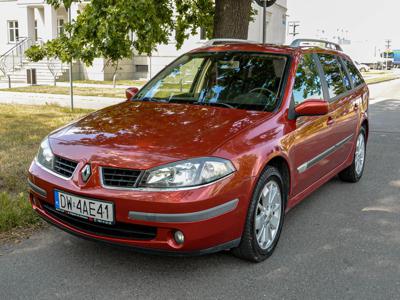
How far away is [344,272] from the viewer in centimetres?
360

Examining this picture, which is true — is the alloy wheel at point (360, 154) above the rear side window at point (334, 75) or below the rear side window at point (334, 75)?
below

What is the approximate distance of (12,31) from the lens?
32.3 metres

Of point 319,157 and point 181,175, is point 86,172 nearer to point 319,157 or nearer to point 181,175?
point 181,175

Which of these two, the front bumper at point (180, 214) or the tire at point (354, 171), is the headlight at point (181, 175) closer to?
the front bumper at point (180, 214)

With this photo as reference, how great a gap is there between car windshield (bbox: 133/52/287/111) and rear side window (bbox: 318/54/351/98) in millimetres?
829

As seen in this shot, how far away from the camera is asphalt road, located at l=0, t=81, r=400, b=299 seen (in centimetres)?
327

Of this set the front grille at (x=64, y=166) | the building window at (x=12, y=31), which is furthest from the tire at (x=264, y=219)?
the building window at (x=12, y=31)

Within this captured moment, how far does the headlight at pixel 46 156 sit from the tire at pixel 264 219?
1.52m

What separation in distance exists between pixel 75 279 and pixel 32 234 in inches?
41.6

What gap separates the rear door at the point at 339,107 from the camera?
508 centimetres

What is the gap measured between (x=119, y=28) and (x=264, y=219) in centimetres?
437

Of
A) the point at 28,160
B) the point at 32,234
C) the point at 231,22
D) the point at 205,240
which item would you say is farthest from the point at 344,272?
the point at 231,22

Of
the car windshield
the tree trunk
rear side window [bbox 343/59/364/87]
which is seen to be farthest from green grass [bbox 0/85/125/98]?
the car windshield

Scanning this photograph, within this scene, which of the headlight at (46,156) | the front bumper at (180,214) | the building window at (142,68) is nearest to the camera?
the front bumper at (180,214)
